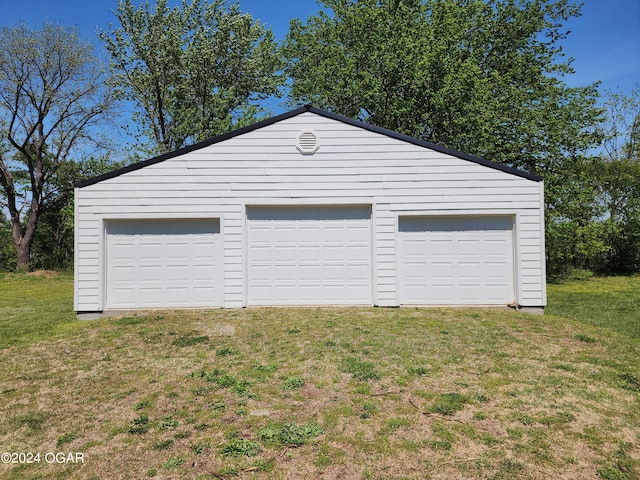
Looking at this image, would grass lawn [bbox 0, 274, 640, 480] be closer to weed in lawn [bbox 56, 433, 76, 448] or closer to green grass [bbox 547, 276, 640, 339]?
weed in lawn [bbox 56, 433, 76, 448]

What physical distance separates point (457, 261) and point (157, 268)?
6.41 m

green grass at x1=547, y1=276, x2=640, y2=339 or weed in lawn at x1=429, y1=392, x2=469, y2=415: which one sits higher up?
green grass at x1=547, y1=276, x2=640, y2=339

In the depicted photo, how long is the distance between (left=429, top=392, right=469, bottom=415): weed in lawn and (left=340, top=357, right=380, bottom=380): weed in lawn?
0.76 meters

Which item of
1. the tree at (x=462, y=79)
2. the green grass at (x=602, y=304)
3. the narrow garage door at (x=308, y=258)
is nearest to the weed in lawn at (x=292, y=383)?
the narrow garage door at (x=308, y=258)

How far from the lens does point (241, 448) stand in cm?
287

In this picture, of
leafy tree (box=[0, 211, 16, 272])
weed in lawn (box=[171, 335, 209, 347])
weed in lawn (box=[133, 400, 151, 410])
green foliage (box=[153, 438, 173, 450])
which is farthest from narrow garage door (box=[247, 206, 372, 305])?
leafy tree (box=[0, 211, 16, 272])

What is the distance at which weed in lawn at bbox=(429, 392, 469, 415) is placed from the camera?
11.3 feet

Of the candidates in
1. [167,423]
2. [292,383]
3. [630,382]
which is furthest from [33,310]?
[630,382]

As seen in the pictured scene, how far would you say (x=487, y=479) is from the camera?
251cm

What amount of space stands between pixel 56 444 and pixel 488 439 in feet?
11.3

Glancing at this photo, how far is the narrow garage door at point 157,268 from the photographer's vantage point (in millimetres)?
8039

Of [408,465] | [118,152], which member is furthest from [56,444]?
[118,152]

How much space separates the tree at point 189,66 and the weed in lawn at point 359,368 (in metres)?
15.1

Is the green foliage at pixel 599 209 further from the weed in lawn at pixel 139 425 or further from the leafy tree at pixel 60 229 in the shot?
the leafy tree at pixel 60 229
